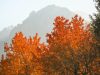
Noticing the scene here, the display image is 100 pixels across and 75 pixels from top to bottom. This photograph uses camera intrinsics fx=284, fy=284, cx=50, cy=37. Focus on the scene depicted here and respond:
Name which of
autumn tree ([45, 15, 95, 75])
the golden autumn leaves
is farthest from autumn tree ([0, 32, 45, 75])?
autumn tree ([45, 15, 95, 75])

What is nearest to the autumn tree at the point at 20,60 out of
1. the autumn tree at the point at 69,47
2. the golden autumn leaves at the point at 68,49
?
the golden autumn leaves at the point at 68,49

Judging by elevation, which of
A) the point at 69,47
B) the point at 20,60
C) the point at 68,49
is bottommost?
the point at 20,60

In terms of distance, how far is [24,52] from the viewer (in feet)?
139

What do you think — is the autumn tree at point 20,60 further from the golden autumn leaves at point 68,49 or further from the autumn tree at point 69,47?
the autumn tree at point 69,47

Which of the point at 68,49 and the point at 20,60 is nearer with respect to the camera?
the point at 68,49

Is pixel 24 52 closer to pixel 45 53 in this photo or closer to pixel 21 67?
pixel 21 67

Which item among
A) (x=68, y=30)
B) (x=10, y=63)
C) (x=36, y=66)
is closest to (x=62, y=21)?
(x=68, y=30)

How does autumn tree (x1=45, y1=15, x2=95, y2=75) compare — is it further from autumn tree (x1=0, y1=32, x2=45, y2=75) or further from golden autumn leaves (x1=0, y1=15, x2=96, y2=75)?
autumn tree (x1=0, y1=32, x2=45, y2=75)

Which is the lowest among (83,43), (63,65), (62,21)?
(63,65)

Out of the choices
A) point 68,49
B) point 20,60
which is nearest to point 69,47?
point 68,49

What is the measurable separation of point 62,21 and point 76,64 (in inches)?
228

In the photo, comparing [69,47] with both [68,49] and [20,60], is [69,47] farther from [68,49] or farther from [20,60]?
[20,60]

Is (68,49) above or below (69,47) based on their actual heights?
below

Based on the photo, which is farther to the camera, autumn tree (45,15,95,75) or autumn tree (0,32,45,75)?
autumn tree (0,32,45,75)
